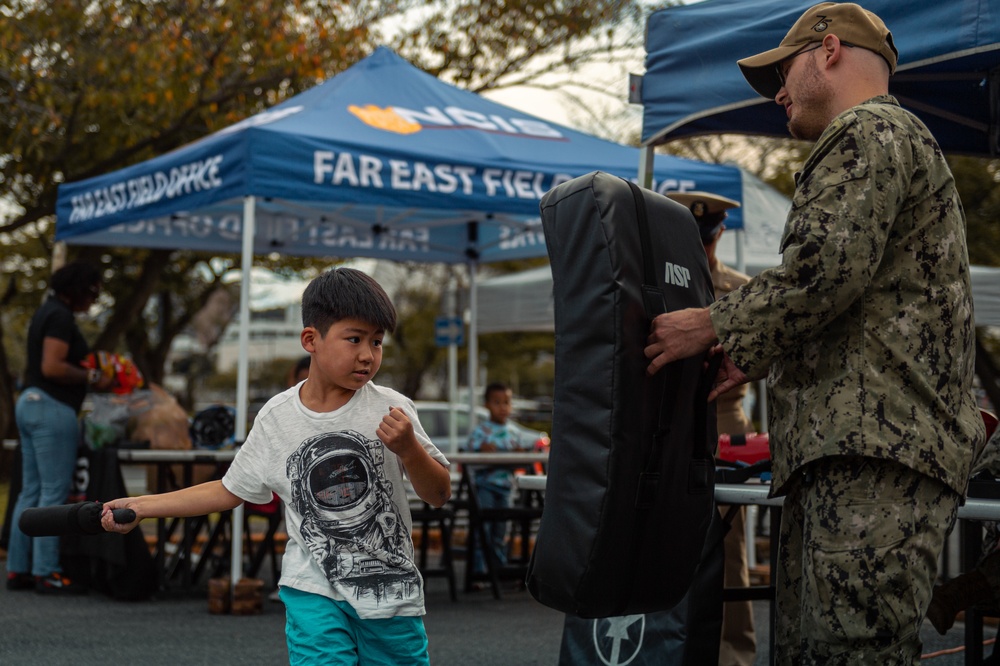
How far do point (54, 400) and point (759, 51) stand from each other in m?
5.10

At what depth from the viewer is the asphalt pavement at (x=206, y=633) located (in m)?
5.46

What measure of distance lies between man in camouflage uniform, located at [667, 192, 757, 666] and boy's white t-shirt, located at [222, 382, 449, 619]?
6.19ft

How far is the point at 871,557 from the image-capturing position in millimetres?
2463

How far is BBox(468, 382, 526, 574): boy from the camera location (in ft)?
27.2

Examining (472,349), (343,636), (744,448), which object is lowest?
(343,636)

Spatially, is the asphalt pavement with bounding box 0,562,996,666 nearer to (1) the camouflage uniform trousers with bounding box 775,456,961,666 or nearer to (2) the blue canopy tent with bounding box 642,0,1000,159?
(2) the blue canopy tent with bounding box 642,0,1000,159

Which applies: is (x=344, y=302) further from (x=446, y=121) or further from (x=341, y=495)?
(x=446, y=121)

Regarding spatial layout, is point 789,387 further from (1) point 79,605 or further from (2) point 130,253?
(2) point 130,253

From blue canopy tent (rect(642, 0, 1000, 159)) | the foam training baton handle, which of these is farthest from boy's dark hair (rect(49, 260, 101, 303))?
the foam training baton handle

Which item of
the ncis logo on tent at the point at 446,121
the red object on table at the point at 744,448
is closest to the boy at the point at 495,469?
the ncis logo on tent at the point at 446,121

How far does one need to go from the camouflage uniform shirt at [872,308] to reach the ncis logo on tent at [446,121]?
202 inches

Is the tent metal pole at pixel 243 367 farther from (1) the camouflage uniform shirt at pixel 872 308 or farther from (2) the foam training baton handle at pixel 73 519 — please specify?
(1) the camouflage uniform shirt at pixel 872 308

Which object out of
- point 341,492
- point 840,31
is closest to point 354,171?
point 341,492

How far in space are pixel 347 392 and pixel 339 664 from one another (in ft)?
2.25
